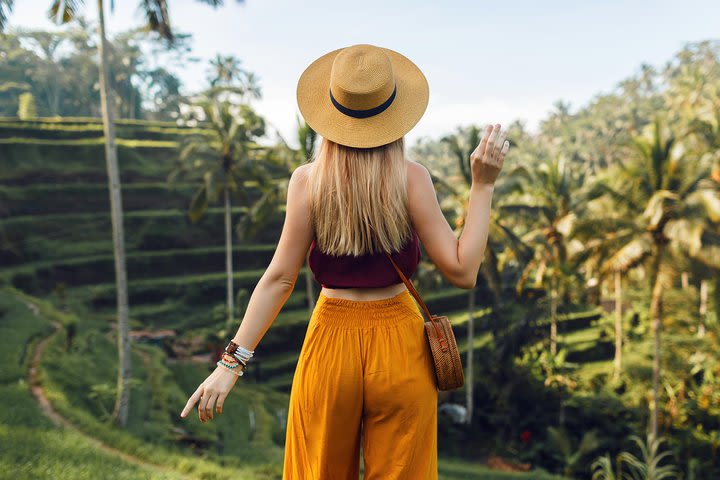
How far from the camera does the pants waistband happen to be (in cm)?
154

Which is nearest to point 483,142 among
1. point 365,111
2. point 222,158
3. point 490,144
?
point 490,144

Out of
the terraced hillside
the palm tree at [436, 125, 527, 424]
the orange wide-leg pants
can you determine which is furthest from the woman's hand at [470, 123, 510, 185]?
the palm tree at [436, 125, 527, 424]

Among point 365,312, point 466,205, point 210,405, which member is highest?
point 466,205

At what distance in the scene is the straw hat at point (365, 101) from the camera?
1478 millimetres

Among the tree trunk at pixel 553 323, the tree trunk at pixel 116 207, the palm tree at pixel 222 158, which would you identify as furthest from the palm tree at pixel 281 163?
the tree trunk at pixel 553 323

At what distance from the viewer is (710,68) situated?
178 feet

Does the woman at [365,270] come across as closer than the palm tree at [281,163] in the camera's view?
Yes

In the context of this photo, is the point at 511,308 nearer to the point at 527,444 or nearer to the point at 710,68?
the point at 527,444

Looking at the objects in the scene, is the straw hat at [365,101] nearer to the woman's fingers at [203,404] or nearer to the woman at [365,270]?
the woman at [365,270]

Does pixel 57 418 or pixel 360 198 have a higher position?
pixel 360 198

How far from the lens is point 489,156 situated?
1.51 metres

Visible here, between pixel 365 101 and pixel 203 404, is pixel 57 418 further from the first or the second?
pixel 365 101

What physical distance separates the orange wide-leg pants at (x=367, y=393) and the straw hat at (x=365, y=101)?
1.46ft

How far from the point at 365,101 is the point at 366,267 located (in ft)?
1.42
